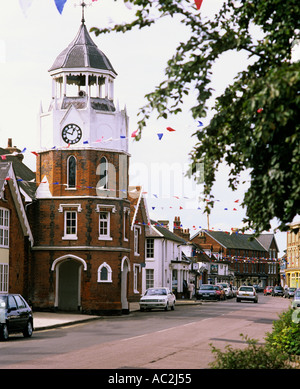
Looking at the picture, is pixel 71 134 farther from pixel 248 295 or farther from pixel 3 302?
pixel 248 295

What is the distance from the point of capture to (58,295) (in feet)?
131

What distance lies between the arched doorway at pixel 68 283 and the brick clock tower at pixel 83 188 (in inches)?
7.2

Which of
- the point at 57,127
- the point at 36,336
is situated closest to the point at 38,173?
the point at 57,127

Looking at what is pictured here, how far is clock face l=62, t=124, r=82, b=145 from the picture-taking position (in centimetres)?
3869

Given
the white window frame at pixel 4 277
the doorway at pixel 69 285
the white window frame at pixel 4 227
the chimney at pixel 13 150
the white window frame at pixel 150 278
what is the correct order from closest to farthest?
the white window frame at pixel 4 277 → the white window frame at pixel 4 227 → the doorway at pixel 69 285 → the chimney at pixel 13 150 → the white window frame at pixel 150 278

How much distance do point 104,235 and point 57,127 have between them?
6.88 m

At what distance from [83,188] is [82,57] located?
7542 mm

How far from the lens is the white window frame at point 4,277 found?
35438 millimetres

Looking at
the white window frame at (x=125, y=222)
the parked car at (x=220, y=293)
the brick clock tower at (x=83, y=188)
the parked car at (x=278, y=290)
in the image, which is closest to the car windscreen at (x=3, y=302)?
the brick clock tower at (x=83, y=188)

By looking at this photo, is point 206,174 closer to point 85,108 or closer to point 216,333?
point 216,333

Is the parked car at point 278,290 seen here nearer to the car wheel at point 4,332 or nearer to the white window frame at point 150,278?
the white window frame at point 150,278

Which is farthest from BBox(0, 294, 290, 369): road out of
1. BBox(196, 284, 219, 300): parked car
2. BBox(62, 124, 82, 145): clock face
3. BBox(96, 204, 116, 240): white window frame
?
BBox(196, 284, 219, 300): parked car

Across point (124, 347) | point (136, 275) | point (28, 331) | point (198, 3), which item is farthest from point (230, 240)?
point (198, 3)

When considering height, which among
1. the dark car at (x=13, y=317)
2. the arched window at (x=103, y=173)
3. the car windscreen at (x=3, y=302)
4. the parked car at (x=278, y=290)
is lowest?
the parked car at (x=278, y=290)
